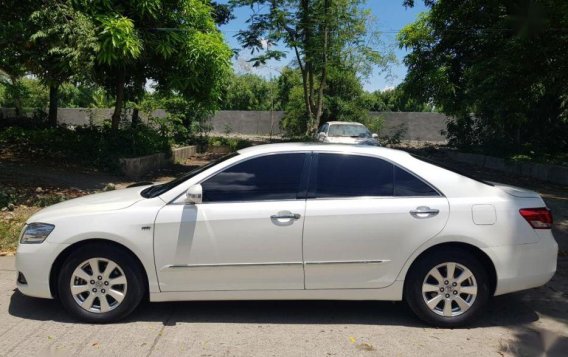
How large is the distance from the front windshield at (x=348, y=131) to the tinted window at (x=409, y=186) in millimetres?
11365

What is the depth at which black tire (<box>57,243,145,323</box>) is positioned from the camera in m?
4.58

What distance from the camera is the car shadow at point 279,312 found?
4816 millimetres

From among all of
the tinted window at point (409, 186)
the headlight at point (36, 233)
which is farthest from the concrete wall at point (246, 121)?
the headlight at point (36, 233)

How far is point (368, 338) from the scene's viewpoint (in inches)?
176

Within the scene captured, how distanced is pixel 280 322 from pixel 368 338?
0.80 metres

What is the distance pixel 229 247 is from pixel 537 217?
8.87 feet

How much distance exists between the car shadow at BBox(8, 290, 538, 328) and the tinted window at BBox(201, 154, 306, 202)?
1101mm

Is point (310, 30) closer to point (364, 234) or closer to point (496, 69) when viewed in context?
point (496, 69)

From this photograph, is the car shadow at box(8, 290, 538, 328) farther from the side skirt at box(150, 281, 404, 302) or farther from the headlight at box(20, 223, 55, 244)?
the headlight at box(20, 223, 55, 244)

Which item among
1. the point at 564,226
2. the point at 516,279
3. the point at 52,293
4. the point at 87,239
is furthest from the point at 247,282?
the point at 564,226

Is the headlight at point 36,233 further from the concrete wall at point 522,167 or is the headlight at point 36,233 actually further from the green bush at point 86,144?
the concrete wall at point 522,167

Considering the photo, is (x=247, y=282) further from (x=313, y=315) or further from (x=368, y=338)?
(x=368, y=338)

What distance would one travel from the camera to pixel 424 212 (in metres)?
4.61

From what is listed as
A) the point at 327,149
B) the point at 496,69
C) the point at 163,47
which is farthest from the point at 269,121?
the point at 327,149
